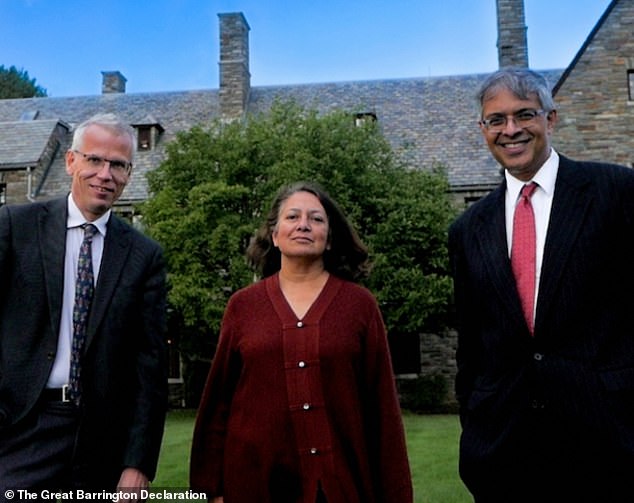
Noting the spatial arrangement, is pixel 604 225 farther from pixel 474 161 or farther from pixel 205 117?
pixel 205 117

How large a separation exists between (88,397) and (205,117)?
74.9 ft

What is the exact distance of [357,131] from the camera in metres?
17.0

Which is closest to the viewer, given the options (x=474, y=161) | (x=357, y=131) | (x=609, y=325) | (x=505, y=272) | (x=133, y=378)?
(x=609, y=325)

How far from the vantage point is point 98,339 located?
2.96 metres

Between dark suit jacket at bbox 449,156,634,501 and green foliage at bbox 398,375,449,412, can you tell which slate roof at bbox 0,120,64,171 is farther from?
dark suit jacket at bbox 449,156,634,501

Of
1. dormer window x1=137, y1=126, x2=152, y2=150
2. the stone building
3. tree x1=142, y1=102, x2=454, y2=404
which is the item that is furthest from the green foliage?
dormer window x1=137, y1=126, x2=152, y2=150

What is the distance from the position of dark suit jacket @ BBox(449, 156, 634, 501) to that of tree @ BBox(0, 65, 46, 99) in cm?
4232

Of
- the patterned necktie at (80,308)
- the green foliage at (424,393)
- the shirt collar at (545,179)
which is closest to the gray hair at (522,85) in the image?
the shirt collar at (545,179)

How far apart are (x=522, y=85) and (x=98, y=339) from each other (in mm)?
2070

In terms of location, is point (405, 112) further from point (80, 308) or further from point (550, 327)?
point (550, 327)

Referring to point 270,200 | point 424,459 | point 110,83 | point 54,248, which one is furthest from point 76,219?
point 110,83

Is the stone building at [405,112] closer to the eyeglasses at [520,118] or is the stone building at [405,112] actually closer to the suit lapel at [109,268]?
the eyeglasses at [520,118]

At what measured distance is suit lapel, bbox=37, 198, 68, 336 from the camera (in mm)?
2920

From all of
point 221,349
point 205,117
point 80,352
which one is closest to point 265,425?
point 221,349
